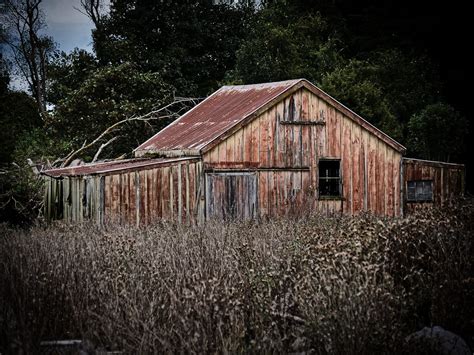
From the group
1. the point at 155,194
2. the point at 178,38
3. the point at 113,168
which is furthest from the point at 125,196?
the point at 178,38

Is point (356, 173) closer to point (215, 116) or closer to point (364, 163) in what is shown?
point (364, 163)

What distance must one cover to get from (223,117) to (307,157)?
2.76 meters

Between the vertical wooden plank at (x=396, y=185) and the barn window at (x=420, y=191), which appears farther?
the barn window at (x=420, y=191)

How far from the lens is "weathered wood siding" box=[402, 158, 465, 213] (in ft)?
72.5

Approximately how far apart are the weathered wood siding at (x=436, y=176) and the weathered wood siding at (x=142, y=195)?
683cm

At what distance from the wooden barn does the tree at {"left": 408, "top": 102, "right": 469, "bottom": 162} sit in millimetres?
7647

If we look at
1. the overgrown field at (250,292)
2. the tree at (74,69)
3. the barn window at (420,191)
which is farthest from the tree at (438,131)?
the overgrown field at (250,292)

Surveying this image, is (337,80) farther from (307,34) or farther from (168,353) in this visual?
(168,353)

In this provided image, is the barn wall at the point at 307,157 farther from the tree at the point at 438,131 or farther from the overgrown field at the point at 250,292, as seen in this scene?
the overgrown field at the point at 250,292

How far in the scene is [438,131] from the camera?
29953 mm

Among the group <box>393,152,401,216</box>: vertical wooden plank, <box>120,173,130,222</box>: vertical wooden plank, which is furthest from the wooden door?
<box>393,152,401,216</box>: vertical wooden plank

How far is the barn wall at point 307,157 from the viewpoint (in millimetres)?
20016

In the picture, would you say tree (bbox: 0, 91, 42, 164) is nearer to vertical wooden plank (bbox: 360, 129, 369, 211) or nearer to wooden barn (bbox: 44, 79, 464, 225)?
wooden barn (bbox: 44, 79, 464, 225)

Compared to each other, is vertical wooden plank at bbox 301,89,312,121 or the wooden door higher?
vertical wooden plank at bbox 301,89,312,121
